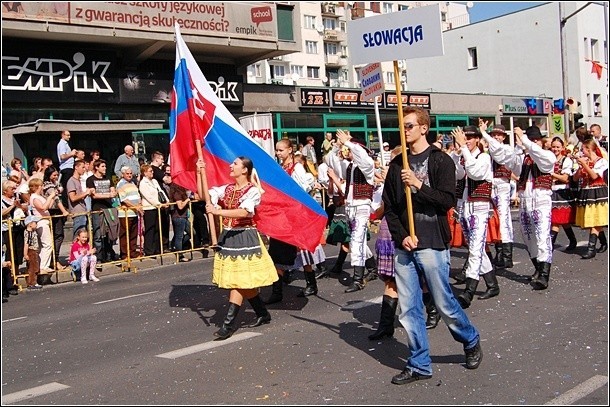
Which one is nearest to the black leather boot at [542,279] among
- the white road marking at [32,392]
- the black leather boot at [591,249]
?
the black leather boot at [591,249]

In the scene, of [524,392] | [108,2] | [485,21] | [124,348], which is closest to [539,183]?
[524,392]

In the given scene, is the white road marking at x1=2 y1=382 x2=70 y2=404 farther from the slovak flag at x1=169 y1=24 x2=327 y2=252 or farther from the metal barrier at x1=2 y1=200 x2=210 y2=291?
the metal barrier at x1=2 y1=200 x2=210 y2=291

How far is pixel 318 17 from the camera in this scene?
73.9 metres

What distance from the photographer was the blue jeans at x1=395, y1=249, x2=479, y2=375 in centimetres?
576

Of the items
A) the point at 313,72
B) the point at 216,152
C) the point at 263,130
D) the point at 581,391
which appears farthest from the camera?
the point at 313,72

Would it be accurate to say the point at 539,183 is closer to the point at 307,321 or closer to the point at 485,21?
the point at 307,321

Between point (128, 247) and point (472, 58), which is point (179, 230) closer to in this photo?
Answer: point (128, 247)

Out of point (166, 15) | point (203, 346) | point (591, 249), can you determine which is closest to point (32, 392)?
point (203, 346)

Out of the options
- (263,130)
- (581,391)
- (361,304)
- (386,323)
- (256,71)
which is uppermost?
(256,71)

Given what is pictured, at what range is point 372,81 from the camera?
412 inches

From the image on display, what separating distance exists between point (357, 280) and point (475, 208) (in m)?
1.83

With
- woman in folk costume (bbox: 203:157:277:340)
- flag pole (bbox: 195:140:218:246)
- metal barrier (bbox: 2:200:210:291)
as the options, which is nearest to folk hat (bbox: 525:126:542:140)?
woman in folk costume (bbox: 203:157:277:340)

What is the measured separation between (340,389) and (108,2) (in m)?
18.5

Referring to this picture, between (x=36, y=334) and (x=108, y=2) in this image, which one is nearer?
(x=36, y=334)
